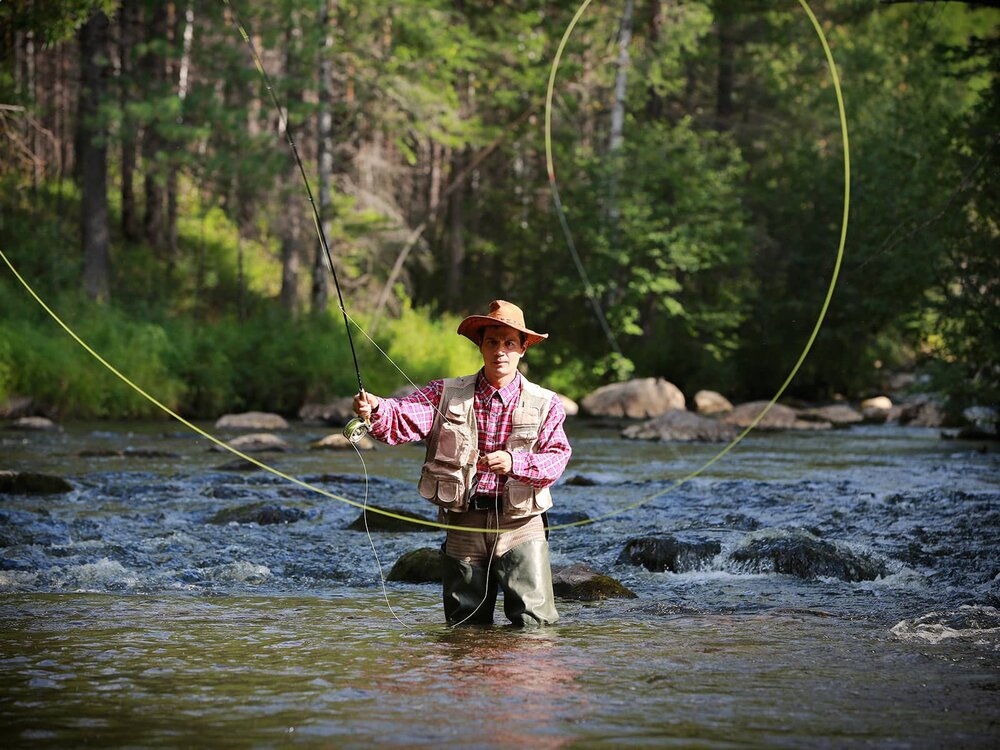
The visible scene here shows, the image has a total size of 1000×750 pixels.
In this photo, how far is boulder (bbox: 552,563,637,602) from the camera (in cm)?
630

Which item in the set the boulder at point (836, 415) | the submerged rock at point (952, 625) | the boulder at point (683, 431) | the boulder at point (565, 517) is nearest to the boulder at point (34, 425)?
the boulder at point (683, 431)

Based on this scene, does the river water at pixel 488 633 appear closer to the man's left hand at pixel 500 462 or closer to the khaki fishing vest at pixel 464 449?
the khaki fishing vest at pixel 464 449

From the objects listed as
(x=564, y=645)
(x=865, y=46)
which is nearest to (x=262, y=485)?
(x=564, y=645)

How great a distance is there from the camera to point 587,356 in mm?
25203

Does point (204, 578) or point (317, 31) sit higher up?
point (317, 31)

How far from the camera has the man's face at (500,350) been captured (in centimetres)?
502

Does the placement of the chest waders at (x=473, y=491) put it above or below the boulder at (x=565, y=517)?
above

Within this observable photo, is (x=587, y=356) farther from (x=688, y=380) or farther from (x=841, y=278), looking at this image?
(x=841, y=278)

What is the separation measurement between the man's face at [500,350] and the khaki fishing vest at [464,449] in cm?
11

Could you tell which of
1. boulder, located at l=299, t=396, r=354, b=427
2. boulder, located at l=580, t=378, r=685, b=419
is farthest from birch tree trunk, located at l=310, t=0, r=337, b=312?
boulder, located at l=580, t=378, r=685, b=419

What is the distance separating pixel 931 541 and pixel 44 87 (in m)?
26.5

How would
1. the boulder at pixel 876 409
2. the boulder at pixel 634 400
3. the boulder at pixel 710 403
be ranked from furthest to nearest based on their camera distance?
the boulder at pixel 710 403 → the boulder at pixel 634 400 → the boulder at pixel 876 409

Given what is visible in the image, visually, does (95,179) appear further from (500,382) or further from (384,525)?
(500,382)

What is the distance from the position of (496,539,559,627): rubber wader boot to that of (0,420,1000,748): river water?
0.08 m
